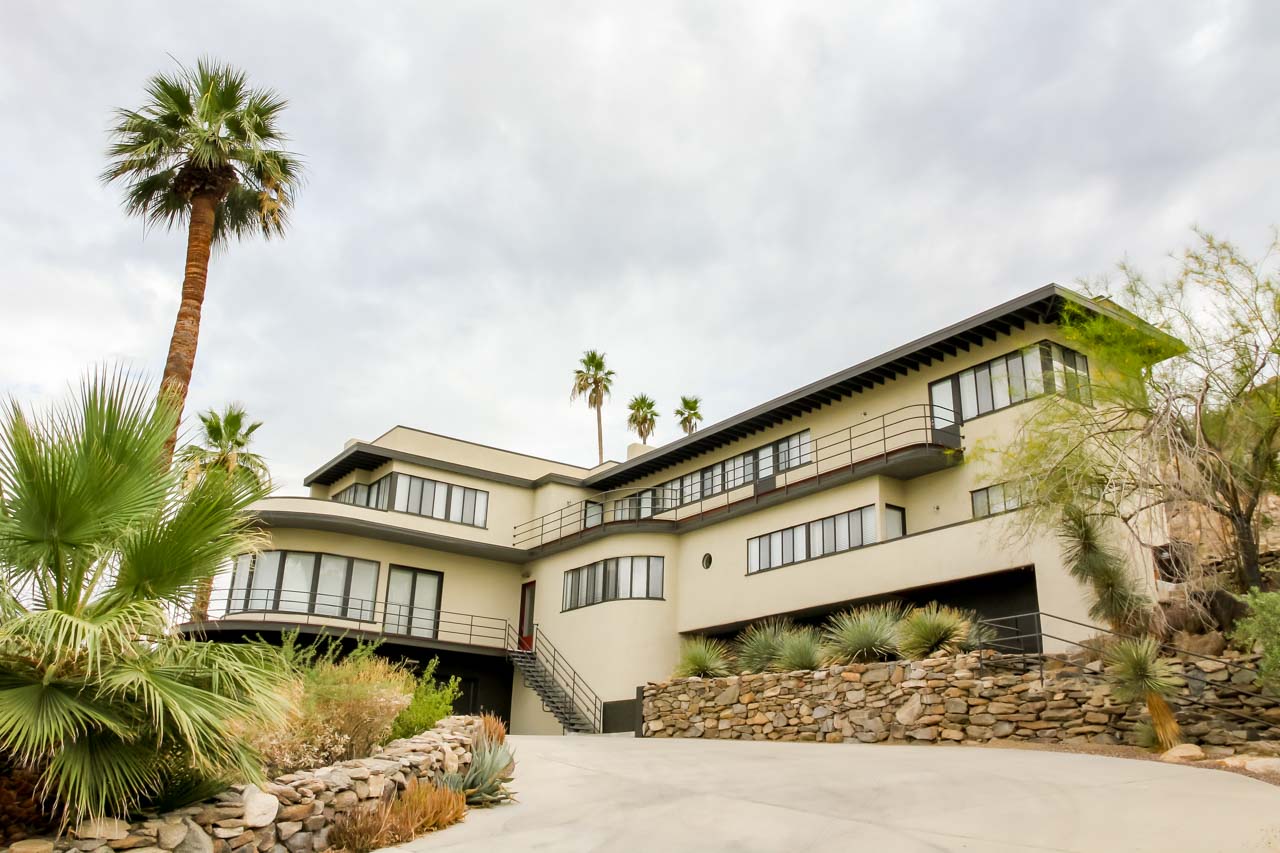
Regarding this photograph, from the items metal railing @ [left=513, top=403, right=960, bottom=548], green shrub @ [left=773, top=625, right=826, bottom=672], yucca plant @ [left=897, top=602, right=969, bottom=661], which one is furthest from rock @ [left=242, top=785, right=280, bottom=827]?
metal railing @ [left=513, top=403, right=960, bottom=548]

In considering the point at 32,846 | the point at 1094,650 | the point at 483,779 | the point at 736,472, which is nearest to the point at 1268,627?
the point at 1094,650

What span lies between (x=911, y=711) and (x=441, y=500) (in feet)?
64.8

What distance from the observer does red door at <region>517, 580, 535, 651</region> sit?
33406 mm

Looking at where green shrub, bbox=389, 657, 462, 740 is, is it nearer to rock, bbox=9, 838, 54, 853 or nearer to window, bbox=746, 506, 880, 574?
rock, bbox=9, 838, 54, 853

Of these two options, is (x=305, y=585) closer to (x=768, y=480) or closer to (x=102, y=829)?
(x=768, y=480)

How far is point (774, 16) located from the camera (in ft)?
47.8

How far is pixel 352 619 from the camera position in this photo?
29.6 metres

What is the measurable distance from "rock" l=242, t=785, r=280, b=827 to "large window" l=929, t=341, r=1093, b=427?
17.1m

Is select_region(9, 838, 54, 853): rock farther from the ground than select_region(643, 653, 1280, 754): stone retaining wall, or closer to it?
closer to it

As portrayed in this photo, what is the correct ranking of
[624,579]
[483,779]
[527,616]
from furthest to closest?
[527,616] → [624,579] → [483,779]

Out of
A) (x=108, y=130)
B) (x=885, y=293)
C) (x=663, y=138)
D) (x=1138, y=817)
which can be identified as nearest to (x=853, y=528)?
(x=885, y=293)

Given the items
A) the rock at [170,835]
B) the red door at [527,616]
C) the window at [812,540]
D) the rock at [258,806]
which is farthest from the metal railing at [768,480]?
the rock at [170,835]

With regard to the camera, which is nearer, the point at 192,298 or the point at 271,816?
the point at 271,816

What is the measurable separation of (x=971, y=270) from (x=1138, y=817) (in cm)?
1683
